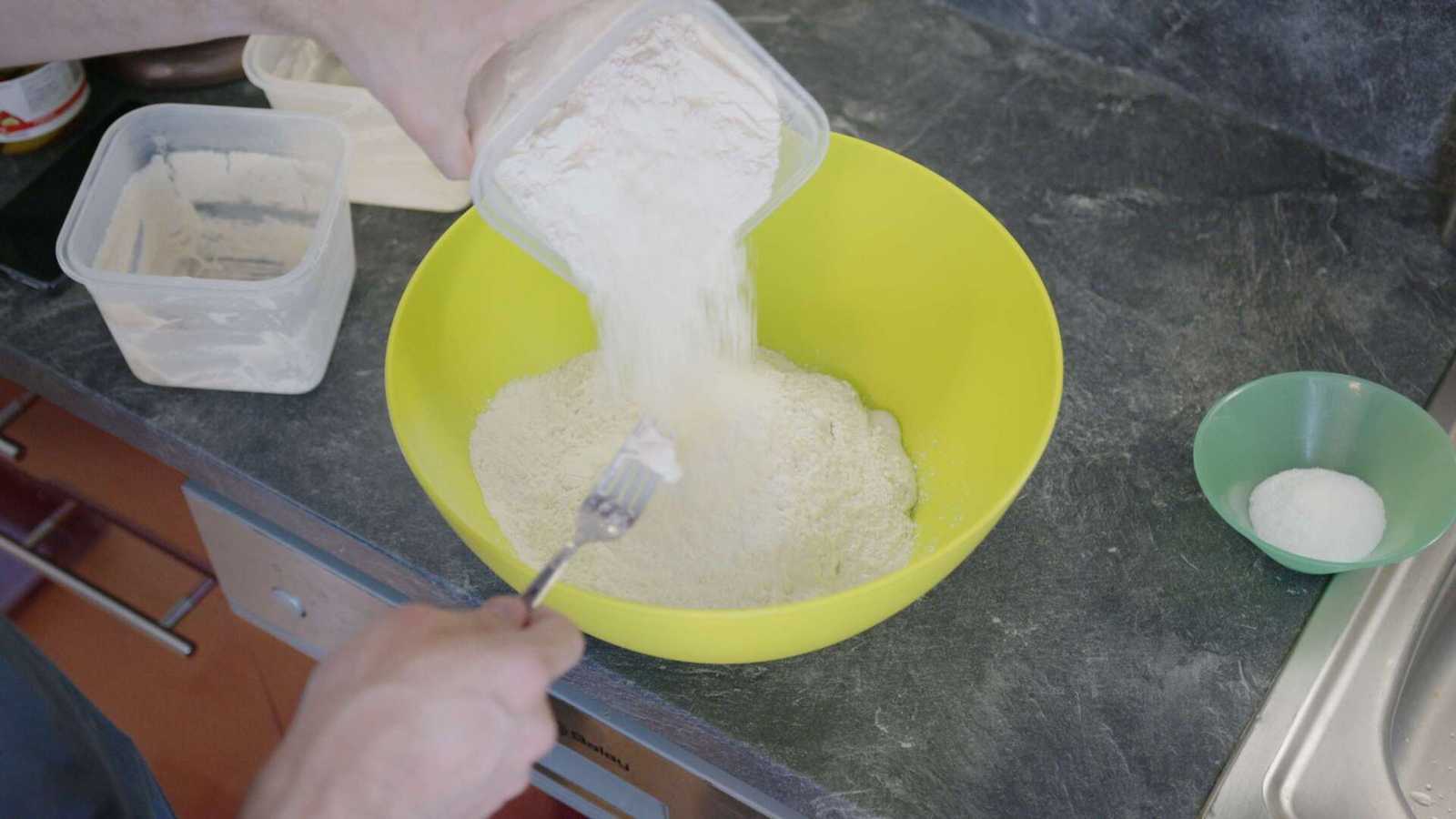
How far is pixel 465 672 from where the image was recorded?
625 millimetres

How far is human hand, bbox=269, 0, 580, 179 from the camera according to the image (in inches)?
32.4

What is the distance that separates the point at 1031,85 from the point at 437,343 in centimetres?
76

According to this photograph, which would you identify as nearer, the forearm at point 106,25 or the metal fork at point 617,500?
the metal fork at point 617,500

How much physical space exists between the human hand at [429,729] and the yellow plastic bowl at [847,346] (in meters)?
0.13

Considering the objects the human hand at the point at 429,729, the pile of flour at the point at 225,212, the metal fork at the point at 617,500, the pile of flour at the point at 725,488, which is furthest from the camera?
the pile of flour at the point at 225,212

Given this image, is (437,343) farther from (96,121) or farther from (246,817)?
(96,121)

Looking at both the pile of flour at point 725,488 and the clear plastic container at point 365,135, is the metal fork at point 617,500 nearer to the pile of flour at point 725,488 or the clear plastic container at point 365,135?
the pile of flour at point 725,488

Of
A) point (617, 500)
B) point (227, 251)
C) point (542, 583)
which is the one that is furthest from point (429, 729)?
point (227, 251)

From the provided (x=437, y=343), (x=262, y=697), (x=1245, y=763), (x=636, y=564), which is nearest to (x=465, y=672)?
(x=636, y=564)

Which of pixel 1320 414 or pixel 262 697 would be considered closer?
pixel 1320 414

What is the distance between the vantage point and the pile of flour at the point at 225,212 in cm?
113

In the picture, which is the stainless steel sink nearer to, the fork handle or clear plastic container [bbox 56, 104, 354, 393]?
the fork handle

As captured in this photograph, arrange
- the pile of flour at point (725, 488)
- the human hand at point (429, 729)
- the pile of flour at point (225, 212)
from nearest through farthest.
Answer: the human hand at point (429, 729), the pile of flour at point (725, 488), the pile of flour at point (225, 212)

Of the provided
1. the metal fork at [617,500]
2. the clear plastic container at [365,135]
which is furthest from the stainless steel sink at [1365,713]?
the clear plastic container at [365,135]
